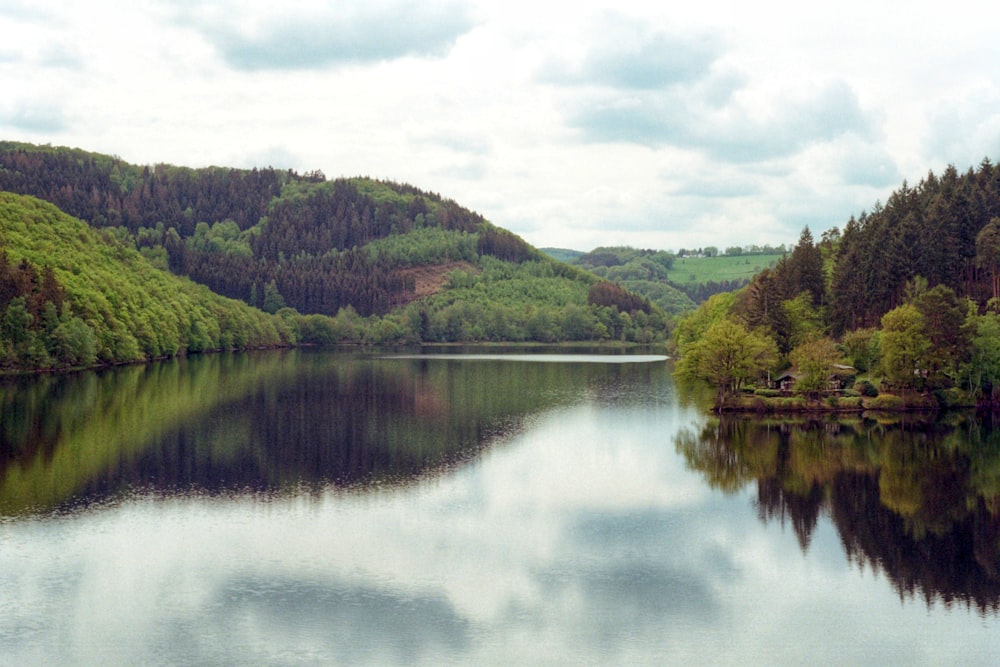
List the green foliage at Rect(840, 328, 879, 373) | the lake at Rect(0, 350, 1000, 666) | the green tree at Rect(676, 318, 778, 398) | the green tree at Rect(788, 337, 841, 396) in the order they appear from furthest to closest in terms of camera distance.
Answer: the green foliage at Rect(840, 328, 879, 373)
the green tree at Rect(676, 318, 778, 398)
the green tree at Rect(788, 337, 841, 396)
the lake at Rect(0, 350, 1000, 666)

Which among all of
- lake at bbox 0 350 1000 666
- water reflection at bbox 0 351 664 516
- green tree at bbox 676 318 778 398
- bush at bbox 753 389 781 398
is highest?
green tree at bbox 676 318 778 398

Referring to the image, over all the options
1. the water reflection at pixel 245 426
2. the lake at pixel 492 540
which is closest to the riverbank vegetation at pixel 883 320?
the lake at pixel 492 540

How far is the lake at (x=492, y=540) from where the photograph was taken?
29859 mm

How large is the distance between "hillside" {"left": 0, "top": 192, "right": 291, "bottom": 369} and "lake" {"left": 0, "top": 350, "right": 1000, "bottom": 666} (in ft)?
120

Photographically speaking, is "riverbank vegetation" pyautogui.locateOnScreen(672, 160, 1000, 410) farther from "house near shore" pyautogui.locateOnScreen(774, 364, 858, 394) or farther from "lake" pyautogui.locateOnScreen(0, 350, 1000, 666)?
"lake" pyautogui.locateOnScreen(0, 350, 1000, 666)

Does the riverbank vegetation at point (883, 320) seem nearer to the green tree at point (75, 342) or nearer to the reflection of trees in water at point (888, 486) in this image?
the reflection of trees in water at point (888, 486)

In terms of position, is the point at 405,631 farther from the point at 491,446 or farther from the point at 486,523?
the point at 491,446

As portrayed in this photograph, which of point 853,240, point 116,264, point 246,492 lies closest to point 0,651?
point 246,492

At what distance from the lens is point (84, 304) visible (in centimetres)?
12588

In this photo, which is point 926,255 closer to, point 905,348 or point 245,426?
point 905,348

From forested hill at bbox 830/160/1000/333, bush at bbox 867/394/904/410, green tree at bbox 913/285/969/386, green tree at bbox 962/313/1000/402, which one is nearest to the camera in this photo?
green tree at bbox 962/313/1000/402

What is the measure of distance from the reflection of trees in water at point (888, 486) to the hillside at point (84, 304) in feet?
260

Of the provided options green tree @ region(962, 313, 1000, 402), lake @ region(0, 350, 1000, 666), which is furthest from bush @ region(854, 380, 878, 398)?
green tree @ region(962, 313, 1000, 402)

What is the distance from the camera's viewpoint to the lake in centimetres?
2986
